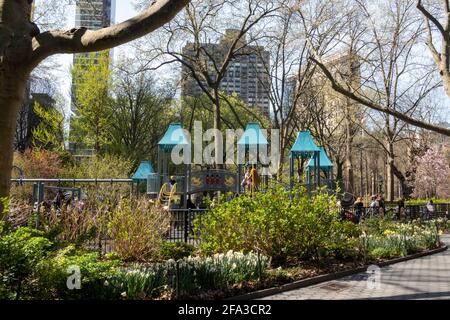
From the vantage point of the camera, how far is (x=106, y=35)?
22.5 ft

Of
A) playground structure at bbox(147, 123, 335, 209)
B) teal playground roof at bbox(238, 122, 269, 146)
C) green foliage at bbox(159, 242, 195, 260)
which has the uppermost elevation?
teal playground roof at bbox(238, 122, 269, 146)

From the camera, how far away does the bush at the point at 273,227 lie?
9836 millimetres

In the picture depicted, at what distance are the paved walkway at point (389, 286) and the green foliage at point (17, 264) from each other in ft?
12.2

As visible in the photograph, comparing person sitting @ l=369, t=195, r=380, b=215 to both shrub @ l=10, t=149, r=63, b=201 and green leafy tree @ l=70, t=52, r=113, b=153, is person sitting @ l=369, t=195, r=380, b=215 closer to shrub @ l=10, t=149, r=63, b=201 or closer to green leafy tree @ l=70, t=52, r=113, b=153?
shrub @ l=10, t=149, r=63, b=201

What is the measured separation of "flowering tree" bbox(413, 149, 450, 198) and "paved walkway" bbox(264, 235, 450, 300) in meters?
40.6

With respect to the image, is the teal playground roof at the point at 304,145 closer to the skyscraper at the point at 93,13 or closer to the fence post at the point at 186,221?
the fence post at the point at 186,221

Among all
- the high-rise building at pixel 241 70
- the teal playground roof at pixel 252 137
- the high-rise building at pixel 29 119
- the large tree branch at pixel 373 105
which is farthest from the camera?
the high-rise building at pixel 29 119

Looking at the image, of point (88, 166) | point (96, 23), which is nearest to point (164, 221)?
point (96, 23)

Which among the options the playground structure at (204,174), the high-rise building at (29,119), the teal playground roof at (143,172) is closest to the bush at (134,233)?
the playground structure at (204,174)

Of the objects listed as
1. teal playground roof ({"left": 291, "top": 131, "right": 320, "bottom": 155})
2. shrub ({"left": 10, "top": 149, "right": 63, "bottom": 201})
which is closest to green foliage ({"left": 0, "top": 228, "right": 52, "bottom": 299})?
teal playground roof ({"left": 291, "top": 131, "right": 320, "bottom": 155})

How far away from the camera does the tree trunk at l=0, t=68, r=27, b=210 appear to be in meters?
7.22

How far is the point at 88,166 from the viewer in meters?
32.9

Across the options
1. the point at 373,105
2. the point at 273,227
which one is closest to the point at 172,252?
the point at 273,227
